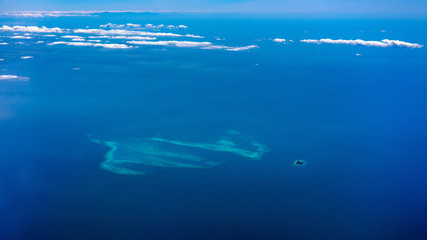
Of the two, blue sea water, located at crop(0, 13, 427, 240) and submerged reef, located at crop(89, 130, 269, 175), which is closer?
blue sea water, located at crop(0, 13, 427, 240)

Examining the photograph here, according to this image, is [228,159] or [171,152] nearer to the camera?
[228,159]

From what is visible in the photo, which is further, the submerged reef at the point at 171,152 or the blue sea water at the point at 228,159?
the submerged reef at the point at 171,152

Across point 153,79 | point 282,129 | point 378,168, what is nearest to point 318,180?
point 378,168
